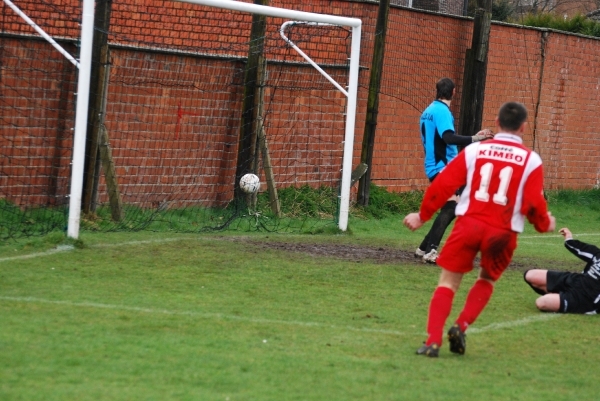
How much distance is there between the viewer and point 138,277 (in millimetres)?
8867

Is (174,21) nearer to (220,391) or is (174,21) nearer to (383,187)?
(383,187)

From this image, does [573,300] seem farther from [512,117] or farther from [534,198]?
[512,117]

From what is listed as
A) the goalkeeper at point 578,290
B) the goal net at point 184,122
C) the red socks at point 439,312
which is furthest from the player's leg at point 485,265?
the goal net at point 184,122

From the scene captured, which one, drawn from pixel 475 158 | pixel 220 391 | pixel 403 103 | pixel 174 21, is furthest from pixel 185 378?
pixel 403 103

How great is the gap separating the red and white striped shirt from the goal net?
5.33 meters

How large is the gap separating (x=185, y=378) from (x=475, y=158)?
2378 millimetres

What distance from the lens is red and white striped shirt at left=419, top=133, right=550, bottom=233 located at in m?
6.30

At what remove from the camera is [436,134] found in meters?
10.6

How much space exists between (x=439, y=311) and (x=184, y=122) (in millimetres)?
7707

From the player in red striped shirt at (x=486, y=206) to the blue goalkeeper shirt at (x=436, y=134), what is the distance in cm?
397

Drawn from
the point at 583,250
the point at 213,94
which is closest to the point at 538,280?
the point at 583,250

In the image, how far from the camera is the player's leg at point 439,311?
20.8 ft

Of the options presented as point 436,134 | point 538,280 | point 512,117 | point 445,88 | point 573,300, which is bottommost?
point 573,300

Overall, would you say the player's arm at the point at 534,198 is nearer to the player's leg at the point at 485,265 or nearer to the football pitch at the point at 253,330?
the player's leg at the point at 485,265
